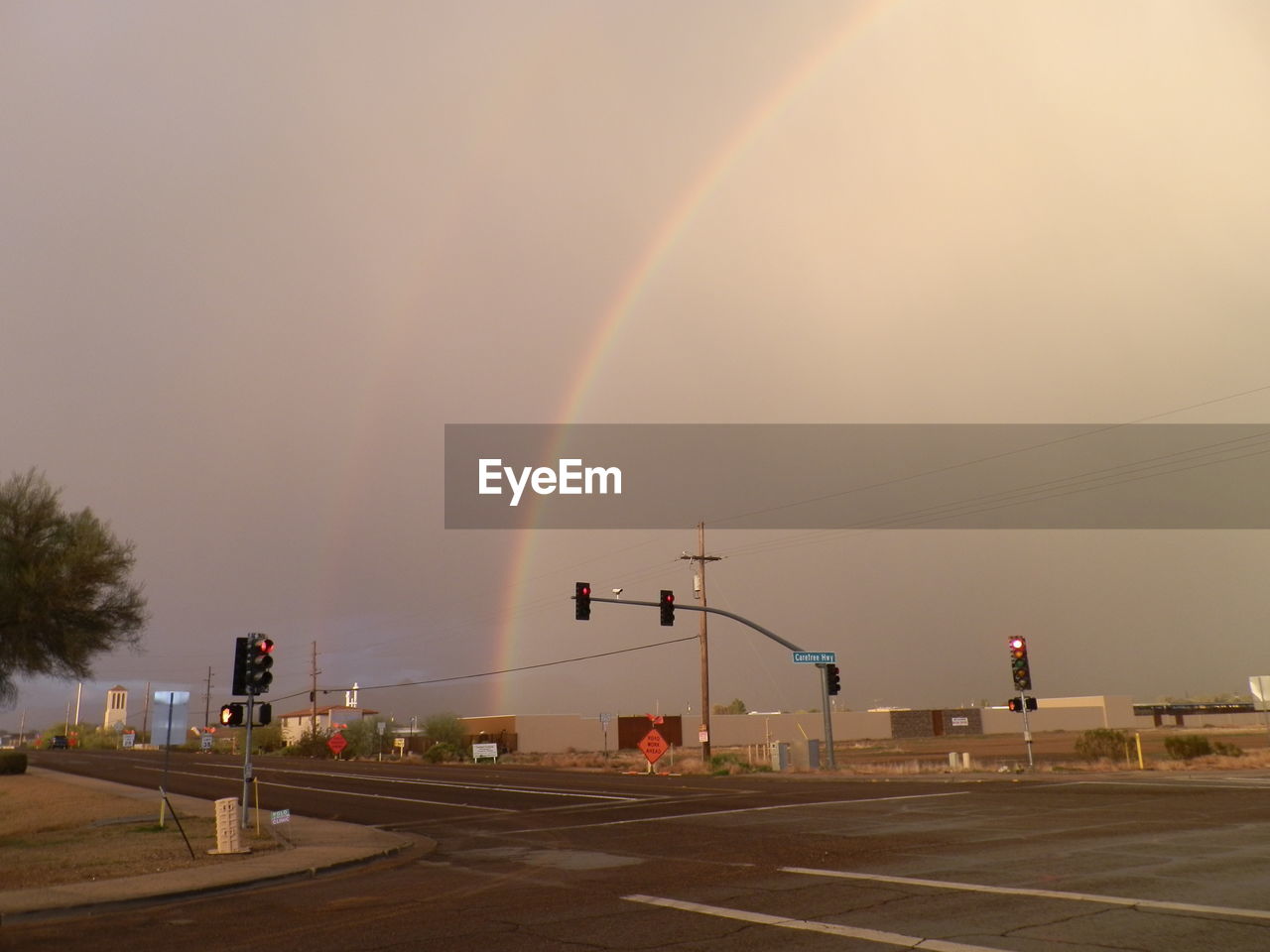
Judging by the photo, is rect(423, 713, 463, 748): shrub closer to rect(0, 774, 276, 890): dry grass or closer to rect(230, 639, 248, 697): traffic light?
rect(0, 774, 276, 890): dry grass

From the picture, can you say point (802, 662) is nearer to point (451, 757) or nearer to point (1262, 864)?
point (1262, 864)

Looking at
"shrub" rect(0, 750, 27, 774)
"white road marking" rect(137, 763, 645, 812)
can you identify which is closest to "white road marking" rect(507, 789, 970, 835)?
"white road marking" rect(137, 763, 645, 812)

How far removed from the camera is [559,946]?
10039 millimetres

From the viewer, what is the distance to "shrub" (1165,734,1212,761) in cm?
4469

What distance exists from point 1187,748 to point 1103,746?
3.43m

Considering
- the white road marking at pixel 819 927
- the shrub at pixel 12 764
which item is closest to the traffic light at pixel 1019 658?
the white road marking at pixel 819 927

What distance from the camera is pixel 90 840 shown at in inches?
898

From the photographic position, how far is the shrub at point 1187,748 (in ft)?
147

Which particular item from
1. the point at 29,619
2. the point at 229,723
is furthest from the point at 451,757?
the point at 229,723

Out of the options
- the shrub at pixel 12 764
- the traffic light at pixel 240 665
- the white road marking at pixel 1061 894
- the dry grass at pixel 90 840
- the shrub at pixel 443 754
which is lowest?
the shrub at pixel 443 754

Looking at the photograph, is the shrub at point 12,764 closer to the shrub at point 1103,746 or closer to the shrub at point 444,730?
the shrub at point 444,730

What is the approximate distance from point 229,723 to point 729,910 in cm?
1509

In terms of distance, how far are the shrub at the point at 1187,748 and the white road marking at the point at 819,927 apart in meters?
39.6

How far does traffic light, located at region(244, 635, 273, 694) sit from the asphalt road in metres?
5.29
